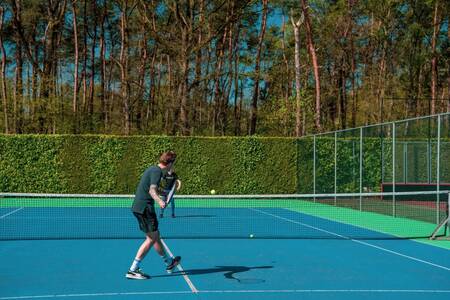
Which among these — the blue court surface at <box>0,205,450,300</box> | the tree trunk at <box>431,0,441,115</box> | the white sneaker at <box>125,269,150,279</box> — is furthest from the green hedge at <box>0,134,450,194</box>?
the tree trunk at <box>431,0,441,115</box>

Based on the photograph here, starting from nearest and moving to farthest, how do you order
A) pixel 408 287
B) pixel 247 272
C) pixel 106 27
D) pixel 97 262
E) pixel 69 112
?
pixel 408 287 → pixel 247 272 → pixel 97 262 → pixel 69 112 → pixel 106 27

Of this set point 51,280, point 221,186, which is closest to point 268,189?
point 221,186

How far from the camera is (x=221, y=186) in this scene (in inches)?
1065

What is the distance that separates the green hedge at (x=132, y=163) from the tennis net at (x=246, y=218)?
3.59 feet

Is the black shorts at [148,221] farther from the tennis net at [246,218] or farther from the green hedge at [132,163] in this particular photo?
the green hedge at [132,163]

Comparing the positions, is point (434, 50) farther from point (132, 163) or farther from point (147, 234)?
point (147, 234)

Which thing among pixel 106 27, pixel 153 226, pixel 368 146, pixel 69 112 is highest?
pixel 106 27

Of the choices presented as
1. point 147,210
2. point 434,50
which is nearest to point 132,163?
point 147,210

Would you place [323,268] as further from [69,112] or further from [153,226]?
[69,112]

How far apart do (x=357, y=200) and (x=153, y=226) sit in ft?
47.8

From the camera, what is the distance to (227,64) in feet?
150

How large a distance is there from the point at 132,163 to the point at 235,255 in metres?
16.4

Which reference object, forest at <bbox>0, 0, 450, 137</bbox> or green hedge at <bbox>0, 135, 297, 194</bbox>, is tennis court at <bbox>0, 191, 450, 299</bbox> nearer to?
green hedge at <bbox>0, 135, 297, 194</bbox>

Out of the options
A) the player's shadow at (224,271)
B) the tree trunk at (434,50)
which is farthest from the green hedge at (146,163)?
the tree trunk at (434,50)
